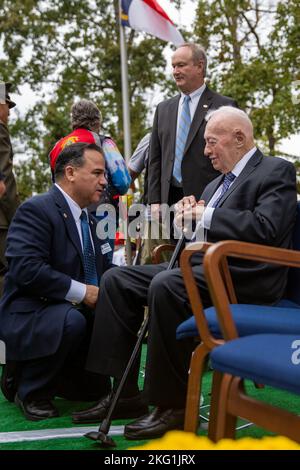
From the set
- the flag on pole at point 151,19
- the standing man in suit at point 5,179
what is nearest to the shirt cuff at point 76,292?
the standing man in suit at point 5,179

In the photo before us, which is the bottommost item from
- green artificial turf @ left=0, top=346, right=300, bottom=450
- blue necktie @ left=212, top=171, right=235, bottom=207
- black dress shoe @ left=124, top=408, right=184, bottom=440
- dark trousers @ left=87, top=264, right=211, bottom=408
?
green artificial turf @ left=0, top=346, right=300, bottom=450

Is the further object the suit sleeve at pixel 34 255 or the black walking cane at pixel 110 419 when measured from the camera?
the suit sleeve at pixel 34 255

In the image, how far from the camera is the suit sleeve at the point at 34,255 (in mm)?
3408

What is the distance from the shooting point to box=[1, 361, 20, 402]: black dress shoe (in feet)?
12.2

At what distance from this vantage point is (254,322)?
2514mm

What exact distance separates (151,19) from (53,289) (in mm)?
6864

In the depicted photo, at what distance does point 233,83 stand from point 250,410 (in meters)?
12.2

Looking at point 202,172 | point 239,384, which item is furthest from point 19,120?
point 239,384

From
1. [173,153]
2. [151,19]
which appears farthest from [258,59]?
[173,153]

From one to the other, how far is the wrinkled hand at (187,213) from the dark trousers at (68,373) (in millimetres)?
662

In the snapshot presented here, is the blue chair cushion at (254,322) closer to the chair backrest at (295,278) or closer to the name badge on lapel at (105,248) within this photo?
the chair backrest at (295,278)

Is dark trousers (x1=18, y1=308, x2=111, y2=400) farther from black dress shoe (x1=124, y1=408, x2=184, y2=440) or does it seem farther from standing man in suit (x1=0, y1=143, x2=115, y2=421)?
black dress shoe (x1=124, y1=408, x2=184, y2=440)

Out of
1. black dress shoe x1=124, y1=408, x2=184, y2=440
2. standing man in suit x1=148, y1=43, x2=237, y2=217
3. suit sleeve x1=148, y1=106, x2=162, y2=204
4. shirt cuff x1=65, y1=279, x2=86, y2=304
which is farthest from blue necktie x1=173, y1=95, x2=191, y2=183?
black dress shoe x1=124, y1=408, x2=184, y2=440

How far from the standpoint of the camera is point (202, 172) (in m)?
4.79
